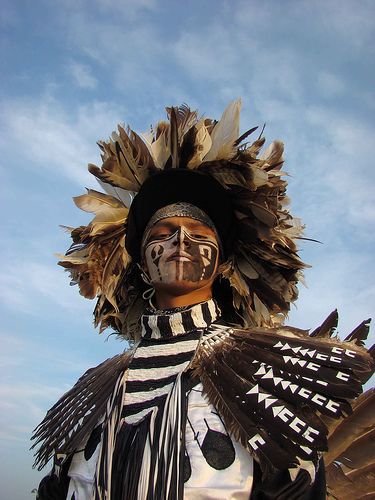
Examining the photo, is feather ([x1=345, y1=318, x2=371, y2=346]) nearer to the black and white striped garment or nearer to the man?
the man

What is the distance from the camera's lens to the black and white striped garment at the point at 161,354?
3047 mm

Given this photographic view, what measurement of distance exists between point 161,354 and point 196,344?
8.3 inches

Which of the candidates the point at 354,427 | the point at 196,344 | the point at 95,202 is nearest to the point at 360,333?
the point at 354,427

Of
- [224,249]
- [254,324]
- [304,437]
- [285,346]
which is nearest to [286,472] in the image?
[304,437]

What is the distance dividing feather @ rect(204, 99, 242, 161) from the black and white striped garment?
3.05 feet

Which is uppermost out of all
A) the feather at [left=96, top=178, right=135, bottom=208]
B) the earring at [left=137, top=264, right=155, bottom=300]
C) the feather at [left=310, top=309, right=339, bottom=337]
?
the feather at [left=96, top=178, right=135, bottom=208]

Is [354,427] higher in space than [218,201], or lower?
lower

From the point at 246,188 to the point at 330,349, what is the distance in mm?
1184

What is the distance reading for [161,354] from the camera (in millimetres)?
3297

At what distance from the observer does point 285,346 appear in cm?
309

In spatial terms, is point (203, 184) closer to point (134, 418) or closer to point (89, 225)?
point (89, 225)

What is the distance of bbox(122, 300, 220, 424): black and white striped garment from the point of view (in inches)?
120

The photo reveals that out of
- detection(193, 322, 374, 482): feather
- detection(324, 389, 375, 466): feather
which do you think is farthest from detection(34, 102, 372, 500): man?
detection(324, 389, 375, 466): feather

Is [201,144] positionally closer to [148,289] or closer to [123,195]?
[123,195]
